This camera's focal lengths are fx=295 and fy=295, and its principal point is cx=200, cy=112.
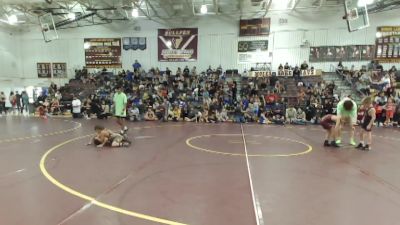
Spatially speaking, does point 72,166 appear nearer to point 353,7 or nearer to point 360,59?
point 353,7

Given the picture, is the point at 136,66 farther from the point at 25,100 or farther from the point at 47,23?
the point at 25,100

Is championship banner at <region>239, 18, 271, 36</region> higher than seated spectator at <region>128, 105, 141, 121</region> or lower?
higher

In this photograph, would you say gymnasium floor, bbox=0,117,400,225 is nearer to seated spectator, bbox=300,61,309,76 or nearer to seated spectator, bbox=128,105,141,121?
seated spectator, bbox=128,105,141,121

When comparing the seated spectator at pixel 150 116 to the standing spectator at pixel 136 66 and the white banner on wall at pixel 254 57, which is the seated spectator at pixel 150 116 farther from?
the white banner on wall at pixel 254 57

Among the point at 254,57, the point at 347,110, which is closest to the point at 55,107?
the point at 254,57

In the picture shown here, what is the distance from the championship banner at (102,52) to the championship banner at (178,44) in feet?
11.9

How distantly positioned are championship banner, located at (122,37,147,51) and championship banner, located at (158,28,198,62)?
4.35 feet

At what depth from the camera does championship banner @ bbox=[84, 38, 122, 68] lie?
23797 millimetres

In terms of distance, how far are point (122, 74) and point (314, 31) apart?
47.6ft

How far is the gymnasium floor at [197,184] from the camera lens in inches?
152

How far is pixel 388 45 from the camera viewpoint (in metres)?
19.9

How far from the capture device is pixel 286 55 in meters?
21.5

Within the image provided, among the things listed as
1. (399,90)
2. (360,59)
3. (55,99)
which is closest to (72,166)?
(55,99)

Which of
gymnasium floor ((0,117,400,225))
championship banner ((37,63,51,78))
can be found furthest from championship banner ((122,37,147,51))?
gymnasium floor ((0,117,400,225))
